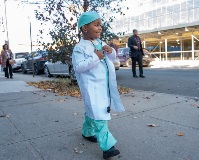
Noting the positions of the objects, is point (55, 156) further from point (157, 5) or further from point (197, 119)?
point (157, 5)

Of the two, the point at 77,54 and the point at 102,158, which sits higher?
the point at 77,54

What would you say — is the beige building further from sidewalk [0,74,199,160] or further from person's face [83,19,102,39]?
person's face [83,19,102,39]

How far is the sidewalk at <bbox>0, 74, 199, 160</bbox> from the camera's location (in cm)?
304

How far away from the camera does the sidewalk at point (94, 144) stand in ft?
9.99

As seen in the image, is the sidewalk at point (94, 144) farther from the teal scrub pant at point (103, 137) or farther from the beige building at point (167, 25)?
the beige building at point (167, 25)

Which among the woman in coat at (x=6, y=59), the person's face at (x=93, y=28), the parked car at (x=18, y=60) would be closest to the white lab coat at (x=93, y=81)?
the person's face at (x=93, y=28)

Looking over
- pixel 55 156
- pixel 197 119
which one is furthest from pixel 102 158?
pixel 197 119

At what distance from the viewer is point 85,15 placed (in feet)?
9.62

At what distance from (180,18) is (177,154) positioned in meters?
24.7

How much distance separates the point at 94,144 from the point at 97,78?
965 millimetres

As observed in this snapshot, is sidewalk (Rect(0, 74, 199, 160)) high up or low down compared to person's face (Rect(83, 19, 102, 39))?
down

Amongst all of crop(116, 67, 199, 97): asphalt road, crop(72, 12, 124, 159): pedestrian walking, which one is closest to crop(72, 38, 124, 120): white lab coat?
crop(72, 12, 124, 159): pedestrian walking

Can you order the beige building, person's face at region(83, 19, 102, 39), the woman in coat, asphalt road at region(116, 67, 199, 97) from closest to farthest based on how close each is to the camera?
person's face at region(83, 19, 102, 39)
asphalt road at region(116, 67, 199, 97)
the woman in coat
the beige building

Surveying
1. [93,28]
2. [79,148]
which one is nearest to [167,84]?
[79,148]
